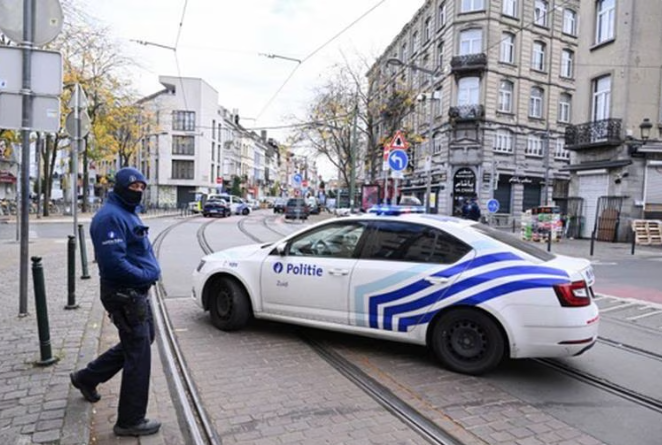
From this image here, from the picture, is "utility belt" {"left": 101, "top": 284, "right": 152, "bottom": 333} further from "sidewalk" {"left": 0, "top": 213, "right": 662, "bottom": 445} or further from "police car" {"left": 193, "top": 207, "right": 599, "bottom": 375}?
"police car" {"left": 193, "top": 207, "right": 599, "bottom": 375}

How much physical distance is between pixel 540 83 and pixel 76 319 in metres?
36.6

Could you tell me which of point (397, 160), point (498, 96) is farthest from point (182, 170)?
point (397, 160)

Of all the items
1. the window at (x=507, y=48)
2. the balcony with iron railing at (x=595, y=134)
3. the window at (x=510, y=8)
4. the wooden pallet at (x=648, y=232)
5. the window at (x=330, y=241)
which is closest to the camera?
the window at (x=330, y=241)

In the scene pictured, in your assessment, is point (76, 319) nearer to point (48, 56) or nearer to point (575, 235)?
point (48, 56)

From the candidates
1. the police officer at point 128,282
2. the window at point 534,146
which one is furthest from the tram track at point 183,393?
the window at point 534,146

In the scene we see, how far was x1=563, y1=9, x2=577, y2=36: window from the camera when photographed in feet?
120

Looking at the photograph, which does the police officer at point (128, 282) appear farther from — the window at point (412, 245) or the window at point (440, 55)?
the window at point (440, 55)

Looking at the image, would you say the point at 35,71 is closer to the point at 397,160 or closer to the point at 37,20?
the point at 37,20

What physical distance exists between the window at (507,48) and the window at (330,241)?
3236 centimetres

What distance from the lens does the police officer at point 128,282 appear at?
3268mm

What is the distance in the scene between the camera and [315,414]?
12.7 ft

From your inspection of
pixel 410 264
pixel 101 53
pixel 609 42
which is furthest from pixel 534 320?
pixel 101 53

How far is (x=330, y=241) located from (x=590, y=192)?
888 inches

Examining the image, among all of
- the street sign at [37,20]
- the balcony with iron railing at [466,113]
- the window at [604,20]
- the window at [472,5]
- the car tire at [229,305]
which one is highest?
the window at [472,5]
